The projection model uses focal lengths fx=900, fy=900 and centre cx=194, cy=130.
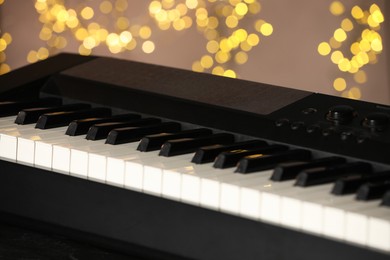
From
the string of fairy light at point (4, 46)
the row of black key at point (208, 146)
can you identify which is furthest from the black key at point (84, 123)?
the string of fairy light at point (4, 46)

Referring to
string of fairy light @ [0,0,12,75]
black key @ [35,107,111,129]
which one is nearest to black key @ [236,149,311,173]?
black key @ [35,107,111,129]

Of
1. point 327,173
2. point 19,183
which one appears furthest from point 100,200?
point 327,173

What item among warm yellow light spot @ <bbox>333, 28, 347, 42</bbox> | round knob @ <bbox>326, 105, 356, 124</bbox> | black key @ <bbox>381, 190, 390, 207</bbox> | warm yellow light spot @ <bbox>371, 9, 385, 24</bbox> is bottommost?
black key @ <bbox>381, 190, 390, 207</bbox>

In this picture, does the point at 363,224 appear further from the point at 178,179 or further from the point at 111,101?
the point at 111,101

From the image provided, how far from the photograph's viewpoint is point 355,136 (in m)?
1.83

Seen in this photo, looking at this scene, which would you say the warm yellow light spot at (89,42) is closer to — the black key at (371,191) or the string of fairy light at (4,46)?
the string of fairy light at (4,46)

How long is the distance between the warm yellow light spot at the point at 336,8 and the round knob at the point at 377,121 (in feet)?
8.03

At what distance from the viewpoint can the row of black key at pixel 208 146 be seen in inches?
64.9

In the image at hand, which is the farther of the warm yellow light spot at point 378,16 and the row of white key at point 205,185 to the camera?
the warm yellow light spot at point 378,16

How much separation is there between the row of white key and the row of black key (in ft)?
0.08

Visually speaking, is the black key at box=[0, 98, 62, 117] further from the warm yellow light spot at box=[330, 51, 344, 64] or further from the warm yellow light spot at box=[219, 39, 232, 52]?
the warm yellow light spot at box=[219, 39, 232, 52]

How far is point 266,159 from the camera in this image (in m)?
1.79

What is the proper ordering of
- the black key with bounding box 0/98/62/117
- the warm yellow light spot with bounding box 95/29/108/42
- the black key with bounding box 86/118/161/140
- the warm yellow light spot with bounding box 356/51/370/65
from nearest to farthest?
the black key with bounding box 86/118/161/140
the black key with bounding box 0/98/62/117
the warm yellow light spot with bounding box 356/51/370/65
the warm yellow light spot with bounding box 95/29/108/42

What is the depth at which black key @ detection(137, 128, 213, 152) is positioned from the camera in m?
1.92
